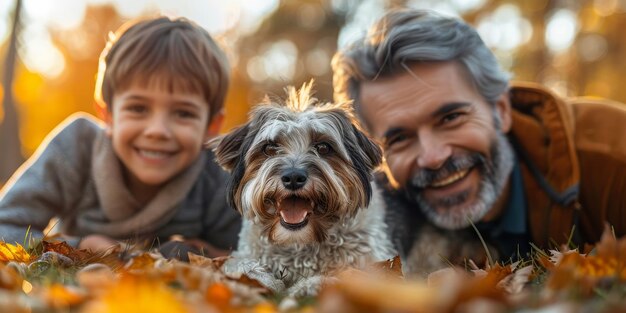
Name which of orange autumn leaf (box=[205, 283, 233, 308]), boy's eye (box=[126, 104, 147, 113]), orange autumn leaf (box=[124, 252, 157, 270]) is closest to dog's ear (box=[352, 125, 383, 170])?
orange autumn leaf (box=[124, 252, 157, 270])

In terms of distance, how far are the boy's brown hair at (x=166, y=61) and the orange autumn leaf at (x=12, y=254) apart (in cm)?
213

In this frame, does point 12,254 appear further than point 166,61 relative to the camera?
No

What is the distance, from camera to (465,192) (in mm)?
5340

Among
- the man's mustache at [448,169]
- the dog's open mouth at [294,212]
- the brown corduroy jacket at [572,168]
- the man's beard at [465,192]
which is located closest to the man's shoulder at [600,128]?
the brown corduroy jacket at [572,168]

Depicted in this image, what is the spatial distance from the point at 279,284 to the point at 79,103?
2751 cm

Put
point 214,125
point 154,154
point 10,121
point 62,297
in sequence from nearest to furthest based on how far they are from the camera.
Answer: point 62,297 < point 154,154 < point 214,125 < point 10,121

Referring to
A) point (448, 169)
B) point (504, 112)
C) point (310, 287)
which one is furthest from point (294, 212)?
point (504, 112)

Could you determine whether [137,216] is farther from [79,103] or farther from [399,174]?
[79,103]

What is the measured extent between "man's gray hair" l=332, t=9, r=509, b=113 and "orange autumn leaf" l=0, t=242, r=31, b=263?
3034mm

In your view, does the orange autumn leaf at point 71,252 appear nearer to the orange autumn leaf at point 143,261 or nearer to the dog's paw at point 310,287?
the orange autumn leaf at point 143,261

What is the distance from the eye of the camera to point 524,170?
577 cm

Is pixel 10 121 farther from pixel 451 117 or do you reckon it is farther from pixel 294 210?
pixel 294 210

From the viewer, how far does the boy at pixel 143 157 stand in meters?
5.44

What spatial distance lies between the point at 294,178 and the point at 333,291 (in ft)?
5.46
